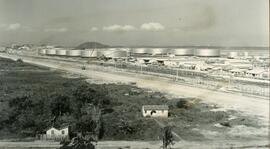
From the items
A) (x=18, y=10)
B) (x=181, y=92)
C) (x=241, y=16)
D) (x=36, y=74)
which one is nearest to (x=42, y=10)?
(x=18, y=10)

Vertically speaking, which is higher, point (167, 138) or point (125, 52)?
point (125, 52)

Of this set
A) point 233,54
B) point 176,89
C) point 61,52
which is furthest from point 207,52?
point 61,52

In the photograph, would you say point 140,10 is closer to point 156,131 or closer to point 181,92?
point 181,92

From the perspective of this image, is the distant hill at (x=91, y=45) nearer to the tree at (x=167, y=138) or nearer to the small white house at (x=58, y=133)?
the small white house at (x=58, y=133)

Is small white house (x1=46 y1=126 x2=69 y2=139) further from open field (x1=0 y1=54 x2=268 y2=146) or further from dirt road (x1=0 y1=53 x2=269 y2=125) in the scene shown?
dirt road (x1=0 y1=53 x2=269 y2=125)

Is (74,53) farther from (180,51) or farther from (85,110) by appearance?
(180,51)

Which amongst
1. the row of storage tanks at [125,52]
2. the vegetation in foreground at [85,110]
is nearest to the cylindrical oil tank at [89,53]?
the row of storage tanks at [125,52]

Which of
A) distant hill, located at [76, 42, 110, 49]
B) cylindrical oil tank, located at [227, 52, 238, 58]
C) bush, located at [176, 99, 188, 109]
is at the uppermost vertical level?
distant hill, located at [76, 42, 110, 49]

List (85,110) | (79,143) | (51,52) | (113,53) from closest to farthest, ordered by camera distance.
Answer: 1. (79,143)
2. (85,110)
3. (51,52)
4. (113,53)

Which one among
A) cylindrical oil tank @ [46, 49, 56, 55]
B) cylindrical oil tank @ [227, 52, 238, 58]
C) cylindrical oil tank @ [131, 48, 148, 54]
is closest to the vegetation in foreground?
cylindrical oil tank @ [46, 49, 56, 55]
